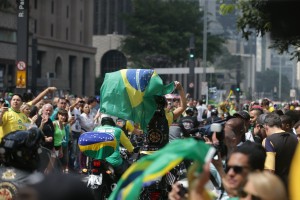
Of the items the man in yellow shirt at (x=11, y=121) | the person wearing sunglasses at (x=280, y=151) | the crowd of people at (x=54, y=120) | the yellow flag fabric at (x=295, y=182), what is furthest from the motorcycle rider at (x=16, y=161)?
the man in yellow shirt at (x=11, y=121)

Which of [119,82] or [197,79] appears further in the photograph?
[197,79]

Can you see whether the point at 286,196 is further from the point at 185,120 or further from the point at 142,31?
the point at 142,31

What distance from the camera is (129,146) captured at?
36.3 feet

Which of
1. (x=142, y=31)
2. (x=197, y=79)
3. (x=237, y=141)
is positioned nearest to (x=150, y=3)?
(x=142, y=31)

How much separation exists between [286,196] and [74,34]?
74810 mm

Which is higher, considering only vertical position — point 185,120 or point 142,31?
point 142,31

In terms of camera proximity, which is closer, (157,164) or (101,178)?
(157,164)

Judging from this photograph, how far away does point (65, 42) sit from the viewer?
7419cm

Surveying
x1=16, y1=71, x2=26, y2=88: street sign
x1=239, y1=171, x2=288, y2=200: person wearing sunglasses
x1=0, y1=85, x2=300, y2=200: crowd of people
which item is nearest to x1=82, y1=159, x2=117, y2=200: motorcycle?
x1=0, y1=85, x2=300, y2=200: crowd of people

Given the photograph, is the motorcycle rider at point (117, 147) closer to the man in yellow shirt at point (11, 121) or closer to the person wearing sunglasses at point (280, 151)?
the man in yellow shirt at point (11, 121)

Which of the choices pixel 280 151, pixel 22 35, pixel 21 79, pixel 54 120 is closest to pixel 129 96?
pixel 280 151

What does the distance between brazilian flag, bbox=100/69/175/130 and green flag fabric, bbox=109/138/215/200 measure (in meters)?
6.22

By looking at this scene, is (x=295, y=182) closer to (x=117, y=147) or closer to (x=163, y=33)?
(x=117, y=147)

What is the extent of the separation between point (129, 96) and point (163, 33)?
55.8 metres
